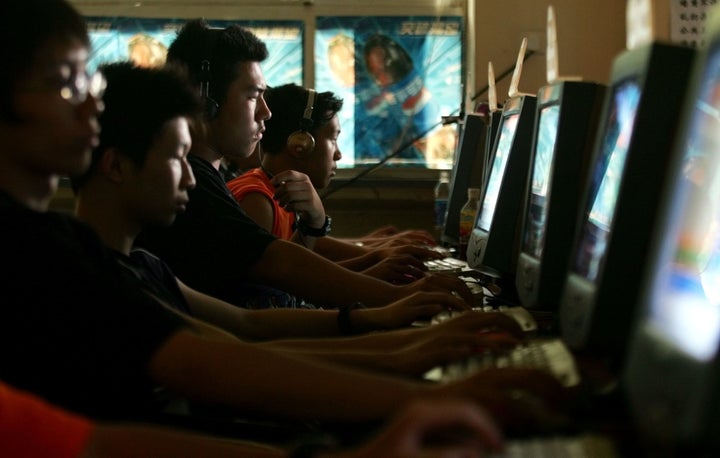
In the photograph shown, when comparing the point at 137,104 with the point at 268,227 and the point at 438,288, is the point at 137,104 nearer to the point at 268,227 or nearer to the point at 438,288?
the point at 438,288

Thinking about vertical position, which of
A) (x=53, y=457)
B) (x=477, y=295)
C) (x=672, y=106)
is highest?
(x=672, y=106)

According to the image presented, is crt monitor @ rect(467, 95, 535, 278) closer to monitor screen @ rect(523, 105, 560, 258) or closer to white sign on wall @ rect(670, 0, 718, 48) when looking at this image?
monitor screen @ rect(523, 105, 560, 258)

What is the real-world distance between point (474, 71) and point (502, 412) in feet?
11.6

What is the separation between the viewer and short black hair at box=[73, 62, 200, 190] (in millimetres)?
1465

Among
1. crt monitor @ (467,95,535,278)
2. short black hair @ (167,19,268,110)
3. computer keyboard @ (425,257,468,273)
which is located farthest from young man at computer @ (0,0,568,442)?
computer keyboard @ (425,257,468,273)

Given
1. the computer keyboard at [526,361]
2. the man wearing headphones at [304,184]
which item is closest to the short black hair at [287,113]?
the man wearing headphones at [304,184]

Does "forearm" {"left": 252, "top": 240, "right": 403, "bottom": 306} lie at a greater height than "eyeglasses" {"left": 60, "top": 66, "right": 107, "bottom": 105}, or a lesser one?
lesser

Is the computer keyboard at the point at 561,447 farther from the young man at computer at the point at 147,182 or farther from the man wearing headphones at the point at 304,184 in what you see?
the man wearing headphones at the point at 304,184

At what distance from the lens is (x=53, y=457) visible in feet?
2.70

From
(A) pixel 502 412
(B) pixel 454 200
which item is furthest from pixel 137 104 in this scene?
(B) pixel 454 200

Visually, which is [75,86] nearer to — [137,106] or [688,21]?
[137,106]

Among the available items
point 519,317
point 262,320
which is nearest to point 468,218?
point 262,320

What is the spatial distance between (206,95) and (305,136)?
68 cm

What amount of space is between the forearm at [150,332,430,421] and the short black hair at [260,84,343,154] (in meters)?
1.96
